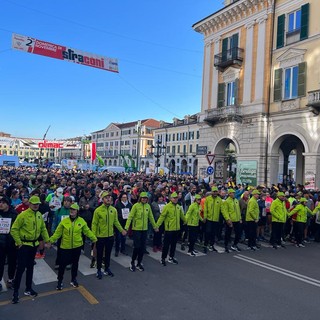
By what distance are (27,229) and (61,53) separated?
10785 mm

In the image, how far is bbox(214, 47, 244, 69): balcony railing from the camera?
2520 centimetres

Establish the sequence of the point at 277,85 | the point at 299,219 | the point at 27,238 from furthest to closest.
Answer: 1. the point at 277,85
2. the point at 299,219
3. the point at 27,238

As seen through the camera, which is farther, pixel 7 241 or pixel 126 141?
pixel 126 141

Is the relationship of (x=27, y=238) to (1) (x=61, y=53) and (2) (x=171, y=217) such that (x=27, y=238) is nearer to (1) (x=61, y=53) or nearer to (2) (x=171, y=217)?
(2) (x=171, y=217)

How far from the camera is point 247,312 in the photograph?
5410 millimetres

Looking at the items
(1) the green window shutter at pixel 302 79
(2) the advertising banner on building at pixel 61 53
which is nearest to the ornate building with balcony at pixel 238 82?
(1) the green window shutter at pixel 302 79

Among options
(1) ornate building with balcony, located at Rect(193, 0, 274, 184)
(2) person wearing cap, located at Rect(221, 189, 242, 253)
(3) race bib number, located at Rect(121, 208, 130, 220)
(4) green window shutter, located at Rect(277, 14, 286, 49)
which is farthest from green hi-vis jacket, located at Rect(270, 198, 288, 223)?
(4) green window shutter, located at Rect(277, 14, 286, 49)

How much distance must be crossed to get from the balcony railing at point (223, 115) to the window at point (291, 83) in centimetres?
376

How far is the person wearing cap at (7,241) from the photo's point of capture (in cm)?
617

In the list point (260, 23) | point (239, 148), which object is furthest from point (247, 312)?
point (260, 23)

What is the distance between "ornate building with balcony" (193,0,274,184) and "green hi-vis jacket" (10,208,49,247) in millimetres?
19906

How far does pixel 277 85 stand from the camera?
23047 millimetres

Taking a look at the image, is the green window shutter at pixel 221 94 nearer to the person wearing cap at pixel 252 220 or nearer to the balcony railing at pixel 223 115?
the balcony railing at pixel 223 115

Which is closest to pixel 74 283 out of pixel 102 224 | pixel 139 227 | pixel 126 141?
pixel 102 224
